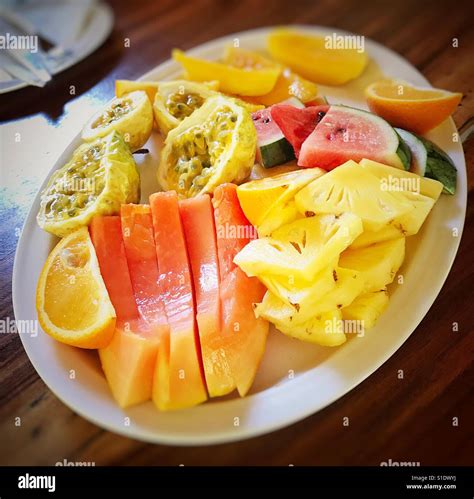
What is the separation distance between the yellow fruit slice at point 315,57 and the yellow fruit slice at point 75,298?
1.33m

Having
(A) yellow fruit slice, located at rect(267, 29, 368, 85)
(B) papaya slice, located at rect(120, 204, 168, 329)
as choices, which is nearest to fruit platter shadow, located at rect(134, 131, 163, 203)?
(B) papaya slice, located at rect(120, 204, 168, 329)

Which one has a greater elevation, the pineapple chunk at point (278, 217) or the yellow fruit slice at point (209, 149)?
the yellow fruit slice at point (209, 149)

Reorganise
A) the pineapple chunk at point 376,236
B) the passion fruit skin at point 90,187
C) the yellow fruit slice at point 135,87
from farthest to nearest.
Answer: the yellow fruit slice at point 135,87, the passion fruit skin at point 90,187, the pineapple chunk at point 376,236

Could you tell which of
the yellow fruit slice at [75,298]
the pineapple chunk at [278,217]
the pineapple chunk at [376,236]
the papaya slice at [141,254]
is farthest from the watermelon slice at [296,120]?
the yellow fruit slice at [75,298]

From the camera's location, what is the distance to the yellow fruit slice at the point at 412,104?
2.31 meters

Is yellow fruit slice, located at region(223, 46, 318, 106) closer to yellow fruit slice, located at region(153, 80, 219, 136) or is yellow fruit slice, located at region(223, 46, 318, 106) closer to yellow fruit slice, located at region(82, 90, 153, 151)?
yellow fruit slice, located at region(153, 80, 219, 136)

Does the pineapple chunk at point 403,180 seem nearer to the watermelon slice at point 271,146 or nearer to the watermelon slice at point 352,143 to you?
the watermelon slice at point 352,143

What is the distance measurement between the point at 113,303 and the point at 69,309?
0.14 metres

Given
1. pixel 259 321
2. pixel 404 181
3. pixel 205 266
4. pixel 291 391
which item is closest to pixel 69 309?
pixel 205 266

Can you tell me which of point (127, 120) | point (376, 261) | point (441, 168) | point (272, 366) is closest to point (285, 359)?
point (272, 366)

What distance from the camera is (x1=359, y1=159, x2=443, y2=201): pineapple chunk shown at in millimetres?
1990

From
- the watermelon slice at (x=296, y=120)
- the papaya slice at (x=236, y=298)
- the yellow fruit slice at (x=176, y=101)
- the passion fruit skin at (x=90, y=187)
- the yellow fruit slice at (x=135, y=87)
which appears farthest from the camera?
the yellow fruit slice at (x=135, y=87)

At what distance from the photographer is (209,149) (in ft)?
7.22

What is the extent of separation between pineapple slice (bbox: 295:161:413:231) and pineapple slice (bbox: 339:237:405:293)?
8 centimetres
